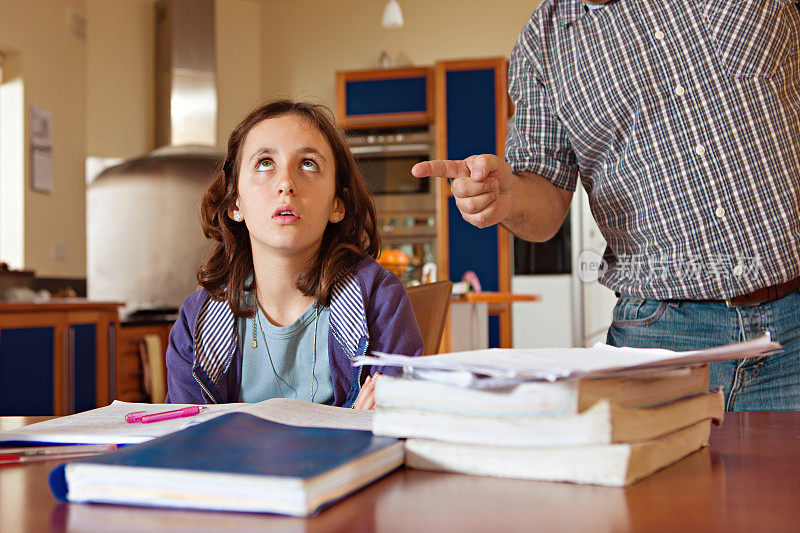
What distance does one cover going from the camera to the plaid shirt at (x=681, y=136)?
118cm

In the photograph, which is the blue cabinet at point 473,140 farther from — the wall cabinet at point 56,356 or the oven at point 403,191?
the wall cabinet at point 56,356

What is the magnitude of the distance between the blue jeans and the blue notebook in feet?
2.56

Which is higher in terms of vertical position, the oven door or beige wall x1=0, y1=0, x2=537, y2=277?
beige wall x1=0, y1=0, x2=537, y2=277

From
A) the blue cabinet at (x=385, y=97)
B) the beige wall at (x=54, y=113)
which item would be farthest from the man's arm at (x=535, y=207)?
the blue cabinet at (x=385, y=97)

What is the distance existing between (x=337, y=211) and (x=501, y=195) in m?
0.40

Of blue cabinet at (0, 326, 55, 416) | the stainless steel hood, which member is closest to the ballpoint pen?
blue cabinet at (0, 326, 55, 416)

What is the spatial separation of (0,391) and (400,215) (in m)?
3.38

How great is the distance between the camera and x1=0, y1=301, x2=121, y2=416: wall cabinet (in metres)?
3.49

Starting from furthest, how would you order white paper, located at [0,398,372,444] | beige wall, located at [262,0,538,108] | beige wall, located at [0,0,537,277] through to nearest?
beige wall, located at [262,0,538,108] → beige wall, located at [0,0,537,277] → white paper, located at [0,398,372,444]

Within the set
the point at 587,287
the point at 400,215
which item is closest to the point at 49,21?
the point at 400,215

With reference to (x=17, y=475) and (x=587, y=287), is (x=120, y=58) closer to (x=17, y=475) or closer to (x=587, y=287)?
(x=587, y=287)

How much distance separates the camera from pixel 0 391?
3447 mm

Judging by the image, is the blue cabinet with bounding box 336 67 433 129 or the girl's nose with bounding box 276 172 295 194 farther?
the blue cabinet with bounding box 336 67 433 129

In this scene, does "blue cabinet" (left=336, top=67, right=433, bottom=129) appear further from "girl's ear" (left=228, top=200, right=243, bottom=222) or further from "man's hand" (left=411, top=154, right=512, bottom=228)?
"man's hand" (left=411, top=154, right=512, bottom=228)
